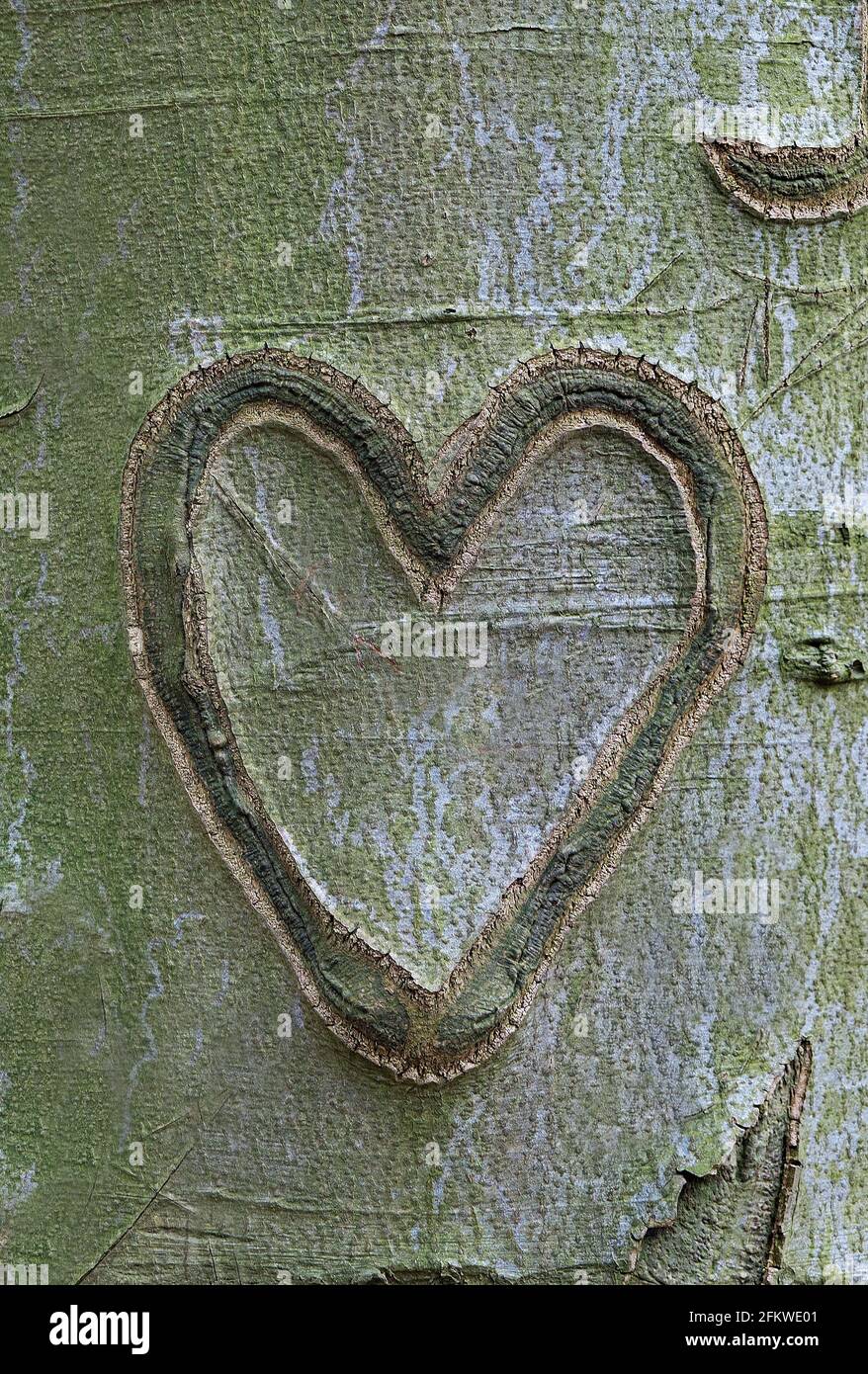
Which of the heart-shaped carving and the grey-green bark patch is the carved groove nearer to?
the heart-shaped carving

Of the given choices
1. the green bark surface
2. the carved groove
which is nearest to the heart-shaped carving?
the green bark surface

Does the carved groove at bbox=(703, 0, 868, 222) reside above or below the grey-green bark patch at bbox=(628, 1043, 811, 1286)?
above

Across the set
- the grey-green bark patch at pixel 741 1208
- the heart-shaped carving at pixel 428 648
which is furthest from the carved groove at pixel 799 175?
the grey-green bark patch at pixel 741 1208

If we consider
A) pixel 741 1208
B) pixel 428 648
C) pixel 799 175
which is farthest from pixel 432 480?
pixel 741 1208

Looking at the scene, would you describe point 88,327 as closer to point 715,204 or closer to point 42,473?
point 42,473

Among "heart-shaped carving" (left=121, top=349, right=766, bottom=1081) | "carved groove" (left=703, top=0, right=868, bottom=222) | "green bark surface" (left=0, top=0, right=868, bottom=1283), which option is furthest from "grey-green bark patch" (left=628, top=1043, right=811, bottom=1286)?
"carved groove" (left=703, top=0, right=868, bottom=222)

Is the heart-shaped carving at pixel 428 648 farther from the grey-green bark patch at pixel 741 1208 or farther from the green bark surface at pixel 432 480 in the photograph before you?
the grey-green bark patch at pixel 741 1208
